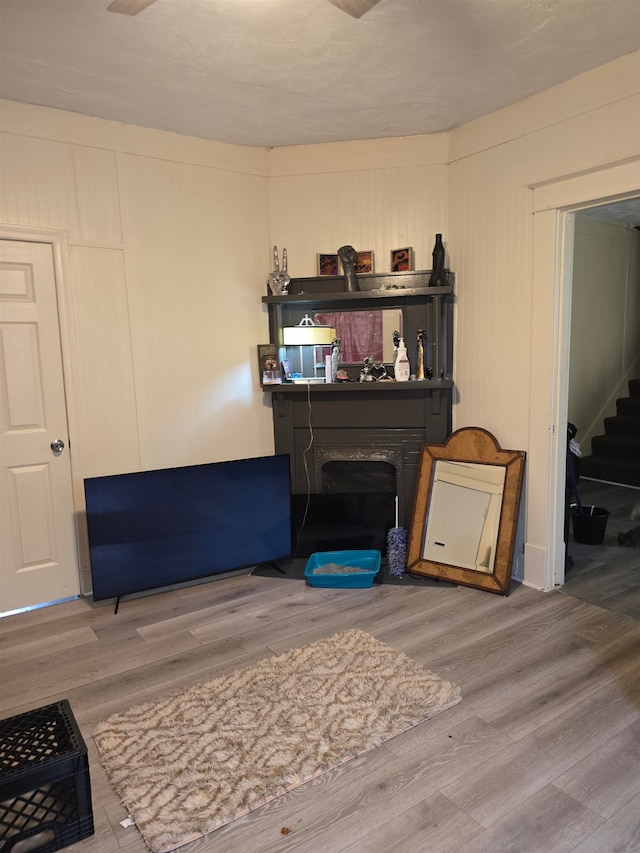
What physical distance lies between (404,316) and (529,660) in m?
2.10

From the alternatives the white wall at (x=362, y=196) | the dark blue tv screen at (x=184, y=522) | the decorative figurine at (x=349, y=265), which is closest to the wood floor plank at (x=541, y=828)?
the dark blue tv screen at (x=184, y=522)

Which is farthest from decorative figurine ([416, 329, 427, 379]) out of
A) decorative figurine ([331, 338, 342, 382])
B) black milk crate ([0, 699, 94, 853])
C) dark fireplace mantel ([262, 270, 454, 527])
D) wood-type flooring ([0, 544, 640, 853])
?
black milk crate ([0, 699, 94, 853])

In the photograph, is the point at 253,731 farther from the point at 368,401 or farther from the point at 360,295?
the point at 360,295

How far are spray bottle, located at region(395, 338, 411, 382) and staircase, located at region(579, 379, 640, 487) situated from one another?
3243mm

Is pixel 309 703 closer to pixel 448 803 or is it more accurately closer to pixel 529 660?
pixel 448 803

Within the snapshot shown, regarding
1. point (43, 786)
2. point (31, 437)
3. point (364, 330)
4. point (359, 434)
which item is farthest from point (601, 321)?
point (43, 786)

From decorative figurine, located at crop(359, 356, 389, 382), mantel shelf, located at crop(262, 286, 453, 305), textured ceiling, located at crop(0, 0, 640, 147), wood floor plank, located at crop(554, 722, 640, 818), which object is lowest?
wood floor plank, located at crop(554, 722, 640, 818)

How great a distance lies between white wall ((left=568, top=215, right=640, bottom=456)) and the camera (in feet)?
19.2

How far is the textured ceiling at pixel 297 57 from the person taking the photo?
2209mm

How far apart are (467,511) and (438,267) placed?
1.48 metres

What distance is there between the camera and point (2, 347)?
304cm

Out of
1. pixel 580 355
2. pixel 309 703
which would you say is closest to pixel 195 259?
pixel 309 703

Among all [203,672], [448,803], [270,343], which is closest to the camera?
[448,803]

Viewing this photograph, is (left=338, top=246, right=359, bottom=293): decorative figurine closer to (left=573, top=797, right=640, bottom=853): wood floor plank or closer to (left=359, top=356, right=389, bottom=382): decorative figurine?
(left=359, top=356, right=389, bottom=382): decorative figurine
